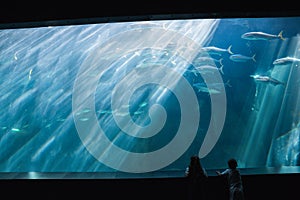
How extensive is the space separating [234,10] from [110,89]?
62.4 feet

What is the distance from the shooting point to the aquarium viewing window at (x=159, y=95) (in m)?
12.9

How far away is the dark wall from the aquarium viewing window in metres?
0.21

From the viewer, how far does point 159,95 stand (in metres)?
20.3

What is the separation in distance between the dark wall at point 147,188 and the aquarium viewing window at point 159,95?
0.70 ft

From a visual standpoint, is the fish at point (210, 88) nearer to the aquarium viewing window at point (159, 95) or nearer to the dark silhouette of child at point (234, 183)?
the aquarium viewing window at point (159, 95)

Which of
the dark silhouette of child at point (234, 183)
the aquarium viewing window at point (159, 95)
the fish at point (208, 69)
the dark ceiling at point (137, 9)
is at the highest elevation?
the aquarium viewing window at point (159, 95)

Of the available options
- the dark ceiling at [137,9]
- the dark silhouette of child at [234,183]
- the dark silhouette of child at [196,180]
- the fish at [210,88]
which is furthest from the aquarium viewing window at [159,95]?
the dark ceiling at [137,9]

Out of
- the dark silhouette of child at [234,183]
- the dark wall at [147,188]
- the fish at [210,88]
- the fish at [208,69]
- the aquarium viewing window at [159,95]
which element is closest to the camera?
the dark silhouette of child at [234,183]

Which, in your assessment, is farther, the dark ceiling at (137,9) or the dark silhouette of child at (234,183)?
the dark ceiling at (137,9)

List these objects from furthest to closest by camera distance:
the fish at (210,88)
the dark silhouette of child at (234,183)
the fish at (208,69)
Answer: the fish at (210,88) < the fish at (208,69) < the dark silhouette of child at (234,183)

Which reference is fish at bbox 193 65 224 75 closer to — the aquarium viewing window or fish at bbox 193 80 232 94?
the aquarium viewing window

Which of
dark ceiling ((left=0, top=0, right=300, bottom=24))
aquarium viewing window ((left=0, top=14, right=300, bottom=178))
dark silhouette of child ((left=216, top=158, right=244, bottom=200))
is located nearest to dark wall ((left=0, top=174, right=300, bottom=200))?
aquarium viewing window ((left=0, top=14, right=300, bottom=178))

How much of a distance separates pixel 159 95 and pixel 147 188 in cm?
1595

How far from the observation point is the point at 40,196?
4.57m
